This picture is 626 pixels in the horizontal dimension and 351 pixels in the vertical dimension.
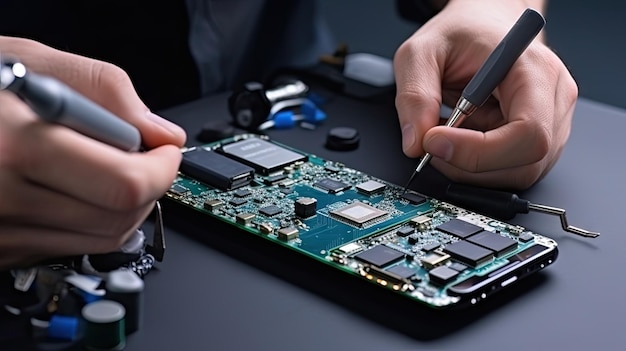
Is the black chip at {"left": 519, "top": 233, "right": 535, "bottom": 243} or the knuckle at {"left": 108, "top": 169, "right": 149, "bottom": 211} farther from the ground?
the knuckle at {"left": 108, "top": 169, "right": 149, "bottom": 211}

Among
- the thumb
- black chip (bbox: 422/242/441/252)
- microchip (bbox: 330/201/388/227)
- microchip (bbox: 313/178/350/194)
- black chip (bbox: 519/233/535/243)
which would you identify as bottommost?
microchip (bbox: 313/178/350/194)

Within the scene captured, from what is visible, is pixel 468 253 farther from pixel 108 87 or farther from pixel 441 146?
pixel 108 87

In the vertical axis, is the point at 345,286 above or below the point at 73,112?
below

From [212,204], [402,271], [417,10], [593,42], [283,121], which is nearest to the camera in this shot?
[402,271]

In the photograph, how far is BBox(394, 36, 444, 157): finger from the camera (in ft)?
A: 2.89

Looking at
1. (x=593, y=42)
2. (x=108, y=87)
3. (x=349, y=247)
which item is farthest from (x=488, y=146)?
(x=593, y=42)

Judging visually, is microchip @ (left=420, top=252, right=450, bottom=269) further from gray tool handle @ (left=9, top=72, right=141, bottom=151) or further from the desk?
gray tool handle @ (left=9, top=72, right=141, bottom=151)

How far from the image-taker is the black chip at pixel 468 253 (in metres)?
0.68

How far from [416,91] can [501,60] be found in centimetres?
9

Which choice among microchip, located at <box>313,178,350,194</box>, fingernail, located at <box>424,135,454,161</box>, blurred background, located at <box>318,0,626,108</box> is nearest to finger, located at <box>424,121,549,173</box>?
fingernail, located at <box>424,135,454,161</box>

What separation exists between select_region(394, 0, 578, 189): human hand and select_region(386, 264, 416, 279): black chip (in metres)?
0.21

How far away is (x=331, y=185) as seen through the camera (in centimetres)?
82

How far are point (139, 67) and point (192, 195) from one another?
17.9 inches

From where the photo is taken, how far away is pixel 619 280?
Result: 2.43 ft
